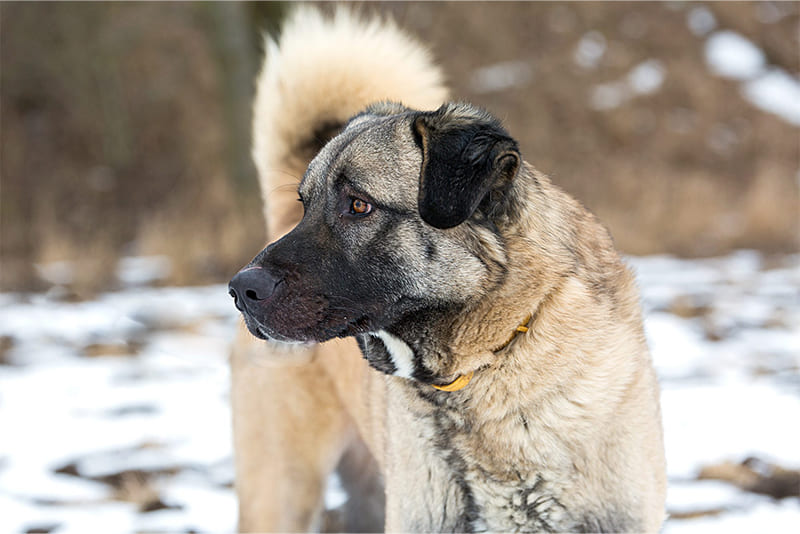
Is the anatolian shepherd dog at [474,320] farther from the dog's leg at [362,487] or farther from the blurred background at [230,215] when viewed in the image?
the blurred background at [230,215]

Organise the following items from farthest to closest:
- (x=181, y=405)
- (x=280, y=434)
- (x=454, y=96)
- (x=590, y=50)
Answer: (x=590, y=50)
(x=454, y=96)
(x=181, y=405)
(x=280, y=434)

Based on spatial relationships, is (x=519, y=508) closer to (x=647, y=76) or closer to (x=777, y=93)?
(x=647, y=76)

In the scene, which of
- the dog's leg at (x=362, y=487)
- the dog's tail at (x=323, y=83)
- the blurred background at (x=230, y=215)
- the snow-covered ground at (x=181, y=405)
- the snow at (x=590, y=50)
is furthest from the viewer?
the snow at (x=590, y=50)

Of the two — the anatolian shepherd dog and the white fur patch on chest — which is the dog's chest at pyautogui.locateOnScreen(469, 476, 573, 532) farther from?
the white fur patch on chest

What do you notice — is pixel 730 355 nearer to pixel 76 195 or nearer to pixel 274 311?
pixel 274 311

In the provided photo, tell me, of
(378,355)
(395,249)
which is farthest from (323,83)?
(378,355)

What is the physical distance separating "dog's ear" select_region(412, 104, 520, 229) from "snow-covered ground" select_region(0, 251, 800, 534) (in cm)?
186

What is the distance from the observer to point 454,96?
479 inches

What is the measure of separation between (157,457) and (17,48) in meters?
11.5

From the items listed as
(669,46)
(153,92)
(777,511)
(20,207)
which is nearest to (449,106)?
(777,511)

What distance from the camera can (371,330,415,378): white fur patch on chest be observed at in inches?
80.4

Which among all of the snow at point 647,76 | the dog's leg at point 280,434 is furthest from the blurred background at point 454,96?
the dog's leg at point 280,434

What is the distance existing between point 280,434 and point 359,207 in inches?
43.5

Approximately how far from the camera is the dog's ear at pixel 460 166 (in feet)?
6.01
